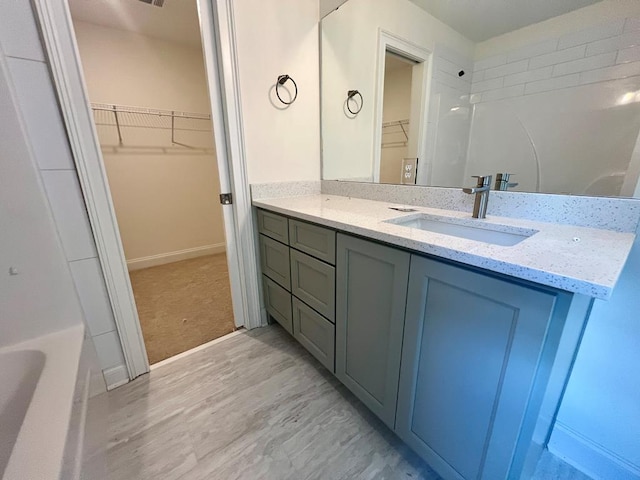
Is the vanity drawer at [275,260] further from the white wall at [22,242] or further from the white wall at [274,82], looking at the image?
the white wall at [22,242]

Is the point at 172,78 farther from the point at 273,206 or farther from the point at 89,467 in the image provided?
the point at 89,467

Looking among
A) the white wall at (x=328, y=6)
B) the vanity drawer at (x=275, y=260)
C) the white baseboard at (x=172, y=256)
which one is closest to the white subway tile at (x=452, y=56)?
the white wall at (x=328, y=6)

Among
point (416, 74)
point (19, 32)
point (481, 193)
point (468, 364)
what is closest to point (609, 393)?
point (468, 364)

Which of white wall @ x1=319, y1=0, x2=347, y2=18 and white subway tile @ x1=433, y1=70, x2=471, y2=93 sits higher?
white wall @ x1=319, y1=0, x2=347, y2=18

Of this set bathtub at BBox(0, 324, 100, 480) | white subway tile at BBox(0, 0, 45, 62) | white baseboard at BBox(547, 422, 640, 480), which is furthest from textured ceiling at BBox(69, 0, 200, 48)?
white baseboard at BBox(547, 422, 640, 480)

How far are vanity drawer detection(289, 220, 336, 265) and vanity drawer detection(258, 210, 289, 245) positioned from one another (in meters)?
0.06

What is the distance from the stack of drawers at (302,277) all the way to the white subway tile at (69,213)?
33.0 inches

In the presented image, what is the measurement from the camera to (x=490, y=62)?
1181 millimetres

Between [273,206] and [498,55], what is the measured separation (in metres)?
1.25

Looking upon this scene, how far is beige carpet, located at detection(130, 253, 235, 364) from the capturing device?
5.72ft

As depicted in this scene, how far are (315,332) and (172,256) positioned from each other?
2.45 meters

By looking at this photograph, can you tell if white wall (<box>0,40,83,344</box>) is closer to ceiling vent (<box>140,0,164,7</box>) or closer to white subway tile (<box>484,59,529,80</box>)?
ceiling vent (<box>140,0,164,7</box>)

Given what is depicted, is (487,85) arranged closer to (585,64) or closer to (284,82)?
(585,64)

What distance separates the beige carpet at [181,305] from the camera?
1743mm
